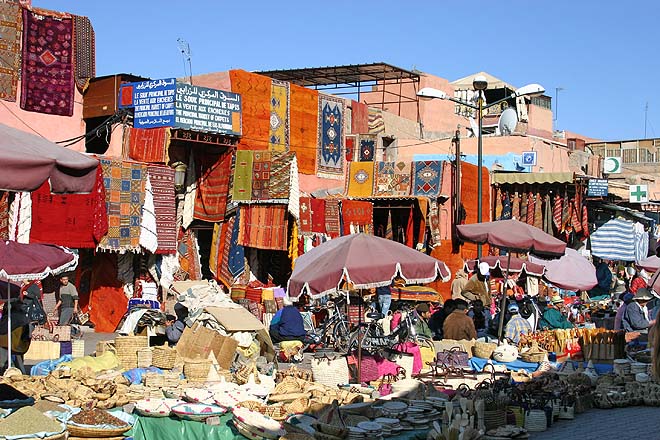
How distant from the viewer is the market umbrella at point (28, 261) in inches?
434

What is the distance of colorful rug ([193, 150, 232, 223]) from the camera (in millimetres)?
21422

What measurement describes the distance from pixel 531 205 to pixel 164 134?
13.0 m

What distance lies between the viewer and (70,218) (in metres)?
17.7

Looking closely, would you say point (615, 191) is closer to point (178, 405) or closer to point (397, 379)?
point (397, 379)

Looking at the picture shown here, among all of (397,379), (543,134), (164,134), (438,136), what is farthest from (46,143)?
(543,134)

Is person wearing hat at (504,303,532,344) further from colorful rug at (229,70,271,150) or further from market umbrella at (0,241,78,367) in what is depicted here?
colorful rug at (229,70,271,150)

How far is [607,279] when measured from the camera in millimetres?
29469

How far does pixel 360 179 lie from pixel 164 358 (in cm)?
1356

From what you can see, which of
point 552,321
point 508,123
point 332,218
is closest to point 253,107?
point 332,218

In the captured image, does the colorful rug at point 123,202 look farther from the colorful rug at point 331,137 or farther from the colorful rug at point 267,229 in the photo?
the colorful rug at point 331,137

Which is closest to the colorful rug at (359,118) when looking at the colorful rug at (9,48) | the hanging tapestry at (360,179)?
the hanging tapestry at (360,179)

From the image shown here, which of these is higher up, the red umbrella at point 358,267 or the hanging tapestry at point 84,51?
the hanging tapestry at point 84,51

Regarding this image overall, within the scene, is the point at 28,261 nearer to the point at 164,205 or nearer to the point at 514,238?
the point at 514,238

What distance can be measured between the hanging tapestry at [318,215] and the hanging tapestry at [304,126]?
4.66 feet
